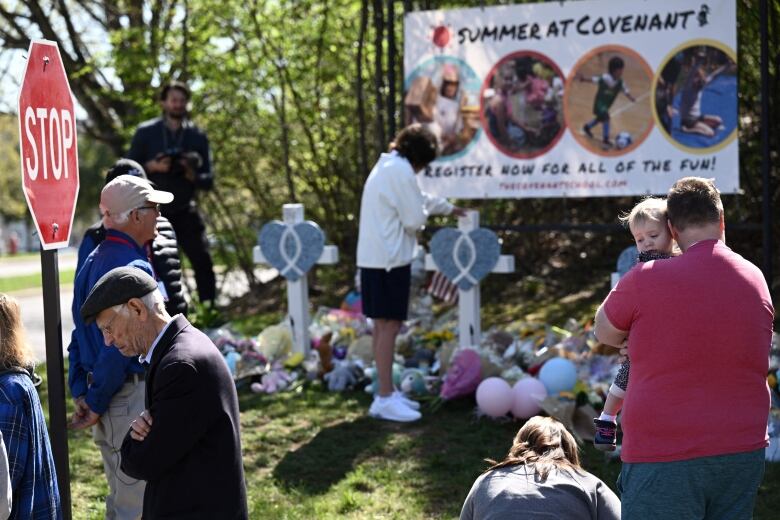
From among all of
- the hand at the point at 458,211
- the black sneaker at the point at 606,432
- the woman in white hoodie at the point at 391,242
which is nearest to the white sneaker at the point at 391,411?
the woman in white hoodie at the point at 391,242

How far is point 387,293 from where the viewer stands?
6.29 metres

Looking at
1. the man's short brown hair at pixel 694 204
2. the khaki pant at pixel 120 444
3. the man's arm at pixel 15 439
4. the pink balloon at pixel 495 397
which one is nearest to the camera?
the man's short brown hair at pixel 694 204

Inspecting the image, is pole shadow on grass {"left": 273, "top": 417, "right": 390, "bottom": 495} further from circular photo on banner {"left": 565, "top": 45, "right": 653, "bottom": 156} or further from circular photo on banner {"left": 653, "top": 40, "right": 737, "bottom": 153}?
circular photo on banner {"left": 653, "top": 40, "right": 737, "bottom": 153}

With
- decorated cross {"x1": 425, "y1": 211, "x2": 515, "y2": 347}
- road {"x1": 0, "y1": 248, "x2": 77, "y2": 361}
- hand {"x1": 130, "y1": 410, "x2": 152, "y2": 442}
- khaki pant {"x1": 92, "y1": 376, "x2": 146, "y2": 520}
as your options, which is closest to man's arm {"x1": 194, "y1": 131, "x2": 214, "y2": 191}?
road {"x1": 0, "y1": 248, "x2": 77, "y2": 361}

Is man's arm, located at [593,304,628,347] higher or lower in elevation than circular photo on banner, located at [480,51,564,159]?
lower

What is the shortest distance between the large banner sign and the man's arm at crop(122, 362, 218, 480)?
16.6ft

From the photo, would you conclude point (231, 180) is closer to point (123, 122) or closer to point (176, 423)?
point (123, 122)

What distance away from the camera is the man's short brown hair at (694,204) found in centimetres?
286

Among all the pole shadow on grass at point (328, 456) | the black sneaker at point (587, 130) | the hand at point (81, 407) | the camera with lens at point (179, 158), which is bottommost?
the pole shadow on grass at point (328, 456)

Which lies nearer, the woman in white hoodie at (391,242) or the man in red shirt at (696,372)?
the man in red shirt at (696,372)

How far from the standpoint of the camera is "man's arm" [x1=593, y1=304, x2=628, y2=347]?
2945 millimetres

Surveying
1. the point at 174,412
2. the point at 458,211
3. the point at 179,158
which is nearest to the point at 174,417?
the point at 174,412

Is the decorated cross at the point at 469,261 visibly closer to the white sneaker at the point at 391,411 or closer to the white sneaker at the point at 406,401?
the white sneaker at the point at 406,401

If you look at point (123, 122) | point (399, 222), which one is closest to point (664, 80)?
point (399, 222)
